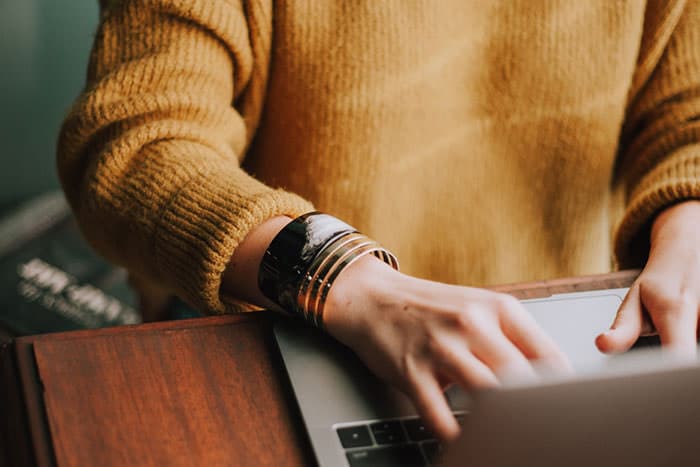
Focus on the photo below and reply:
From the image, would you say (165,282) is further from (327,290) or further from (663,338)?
(663,338)

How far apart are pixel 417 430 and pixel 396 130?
42 cm

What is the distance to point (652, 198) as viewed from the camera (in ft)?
2.18

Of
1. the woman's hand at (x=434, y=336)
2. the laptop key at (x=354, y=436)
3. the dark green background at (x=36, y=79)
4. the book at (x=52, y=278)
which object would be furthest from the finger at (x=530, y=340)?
the dark green background at (x=36, y=79)

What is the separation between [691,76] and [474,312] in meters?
0.51

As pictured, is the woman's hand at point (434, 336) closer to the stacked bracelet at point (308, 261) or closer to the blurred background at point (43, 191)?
the stacked bracelet at point (308, 261)

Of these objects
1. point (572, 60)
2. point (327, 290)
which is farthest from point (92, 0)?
point (327, 290)

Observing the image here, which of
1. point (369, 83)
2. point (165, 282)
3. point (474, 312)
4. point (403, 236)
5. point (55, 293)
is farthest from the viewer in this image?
point (55, 293)

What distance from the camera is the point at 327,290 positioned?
488mm

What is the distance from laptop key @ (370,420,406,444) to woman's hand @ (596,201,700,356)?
5.8 inches

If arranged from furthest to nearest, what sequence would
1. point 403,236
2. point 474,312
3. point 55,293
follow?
point 55,293, point 403,236, point 474,312

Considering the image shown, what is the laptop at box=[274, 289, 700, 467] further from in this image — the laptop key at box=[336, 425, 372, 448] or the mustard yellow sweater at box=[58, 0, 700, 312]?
the mustard yellow sweater at box=[58, 0, 700, 312]

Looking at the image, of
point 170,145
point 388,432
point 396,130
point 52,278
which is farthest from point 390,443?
point 52,278

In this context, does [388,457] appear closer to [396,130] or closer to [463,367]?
[463,367]

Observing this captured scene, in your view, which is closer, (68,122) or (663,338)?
(663,338)
